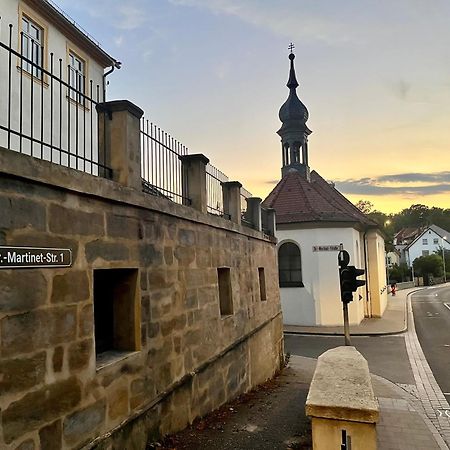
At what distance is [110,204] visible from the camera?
15.0 ft

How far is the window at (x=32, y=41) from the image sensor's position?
43.2ft

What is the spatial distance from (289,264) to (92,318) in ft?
69.0

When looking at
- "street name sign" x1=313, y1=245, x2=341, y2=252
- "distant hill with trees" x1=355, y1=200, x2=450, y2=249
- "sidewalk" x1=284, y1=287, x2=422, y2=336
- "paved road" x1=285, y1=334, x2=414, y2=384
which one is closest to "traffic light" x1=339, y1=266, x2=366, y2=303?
"paved road" x1=285, y1=334, x2=414, y2=384

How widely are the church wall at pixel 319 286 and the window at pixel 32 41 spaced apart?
15398 mm

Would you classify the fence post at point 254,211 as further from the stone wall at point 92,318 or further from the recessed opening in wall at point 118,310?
the recessed opening in wall at point 118,310

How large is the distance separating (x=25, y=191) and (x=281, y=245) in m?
21.9

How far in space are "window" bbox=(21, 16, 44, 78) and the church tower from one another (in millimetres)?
18060

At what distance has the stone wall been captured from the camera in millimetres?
3279

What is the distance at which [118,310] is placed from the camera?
504 cm

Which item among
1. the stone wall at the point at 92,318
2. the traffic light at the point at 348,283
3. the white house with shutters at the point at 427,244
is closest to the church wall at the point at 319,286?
the traffic light at the point at 348,283

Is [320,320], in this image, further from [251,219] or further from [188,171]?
[188,171]

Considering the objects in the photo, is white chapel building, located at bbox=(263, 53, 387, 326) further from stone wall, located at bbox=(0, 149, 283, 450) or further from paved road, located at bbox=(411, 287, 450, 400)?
stone wall, located at bbox=(0, 149, 283, 450)

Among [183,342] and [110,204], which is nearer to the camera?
[110,204]

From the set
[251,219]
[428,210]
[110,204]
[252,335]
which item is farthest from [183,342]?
[428,210]
